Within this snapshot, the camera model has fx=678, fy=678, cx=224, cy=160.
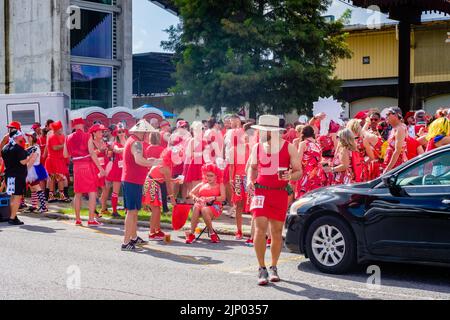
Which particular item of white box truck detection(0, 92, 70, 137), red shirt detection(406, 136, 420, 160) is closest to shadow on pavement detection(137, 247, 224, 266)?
red shirt detection(406, 136, 420, 160)

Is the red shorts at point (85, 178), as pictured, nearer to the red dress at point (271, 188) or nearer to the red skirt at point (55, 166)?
the red skirt at point (55, 166)

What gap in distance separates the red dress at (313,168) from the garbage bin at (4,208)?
5889 millimetres

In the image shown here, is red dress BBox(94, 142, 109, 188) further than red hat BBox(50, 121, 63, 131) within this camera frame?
No

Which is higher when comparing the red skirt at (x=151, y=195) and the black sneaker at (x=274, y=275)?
the red skirt at (x=151, y=195)

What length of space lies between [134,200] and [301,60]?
1550 cm

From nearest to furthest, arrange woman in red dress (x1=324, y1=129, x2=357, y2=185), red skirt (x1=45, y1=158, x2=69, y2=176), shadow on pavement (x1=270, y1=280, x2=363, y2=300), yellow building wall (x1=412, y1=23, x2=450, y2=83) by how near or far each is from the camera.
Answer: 1. shadow on pavement (x1=270, y1=280, x2=363, y2=300)
2. woman in red dress (x1=324, y1=129, x2=357, y2=185)
3. red skirt (x1=45, y1=158, x2=69, y2=176)
4. yellow building wall (x1=412, y1=23, x2=450, y2=83)

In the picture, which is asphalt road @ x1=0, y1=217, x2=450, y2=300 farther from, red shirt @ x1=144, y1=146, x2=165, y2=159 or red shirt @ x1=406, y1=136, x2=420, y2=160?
red shirt @ x1=406, y1=136, x2=420, y2=160

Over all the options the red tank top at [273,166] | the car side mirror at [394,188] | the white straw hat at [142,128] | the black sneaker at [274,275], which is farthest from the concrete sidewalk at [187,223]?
the car side mirror at [394,188]

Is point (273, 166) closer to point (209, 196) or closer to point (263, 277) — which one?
point (263, 277)

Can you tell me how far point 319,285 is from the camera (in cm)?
746

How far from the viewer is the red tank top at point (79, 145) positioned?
12273 mm

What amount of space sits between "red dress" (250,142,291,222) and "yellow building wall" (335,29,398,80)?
1111 inches

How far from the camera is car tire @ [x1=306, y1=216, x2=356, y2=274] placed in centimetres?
787
